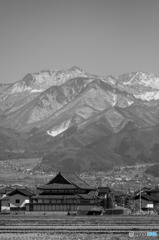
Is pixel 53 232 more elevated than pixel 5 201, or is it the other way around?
pixel 5 201

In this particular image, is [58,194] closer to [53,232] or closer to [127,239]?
[53,232]

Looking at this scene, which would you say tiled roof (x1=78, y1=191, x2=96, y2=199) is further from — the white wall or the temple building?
the white wall

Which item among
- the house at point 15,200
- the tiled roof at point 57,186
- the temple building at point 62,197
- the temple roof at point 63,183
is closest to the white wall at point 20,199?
the house at point 15,200

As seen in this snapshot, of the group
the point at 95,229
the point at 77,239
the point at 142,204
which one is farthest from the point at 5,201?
the point at 77,239

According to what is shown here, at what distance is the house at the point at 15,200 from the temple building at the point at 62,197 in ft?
32.6

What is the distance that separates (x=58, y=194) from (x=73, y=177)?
1067 cm

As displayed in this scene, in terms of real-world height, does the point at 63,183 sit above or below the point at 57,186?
above

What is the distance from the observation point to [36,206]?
13062cm

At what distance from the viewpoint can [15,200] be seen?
5753 inches

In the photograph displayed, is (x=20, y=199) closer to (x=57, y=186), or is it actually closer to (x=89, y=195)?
(x=57, y=186)

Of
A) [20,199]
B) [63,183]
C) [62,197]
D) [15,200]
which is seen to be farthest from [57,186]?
[15,200]

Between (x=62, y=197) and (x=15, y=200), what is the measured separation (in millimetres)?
17372

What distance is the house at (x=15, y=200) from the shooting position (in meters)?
143

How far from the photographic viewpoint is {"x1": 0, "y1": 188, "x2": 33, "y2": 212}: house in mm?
143375
